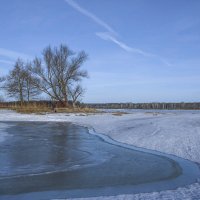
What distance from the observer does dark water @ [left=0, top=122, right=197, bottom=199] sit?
7227 mm

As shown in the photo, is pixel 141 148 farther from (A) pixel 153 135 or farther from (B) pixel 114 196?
(B) pixel 114 196

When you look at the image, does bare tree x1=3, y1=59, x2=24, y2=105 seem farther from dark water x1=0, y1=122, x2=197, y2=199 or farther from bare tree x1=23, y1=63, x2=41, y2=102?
dark water x1=0, y1=122, x2=197, y2=199

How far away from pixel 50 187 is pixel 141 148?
637 centimetres

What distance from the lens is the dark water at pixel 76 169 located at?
7.23 m

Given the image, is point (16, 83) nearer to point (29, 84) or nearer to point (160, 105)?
point (29, 84)

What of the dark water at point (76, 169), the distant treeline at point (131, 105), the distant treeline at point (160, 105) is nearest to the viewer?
the dark water at point (76, 169)

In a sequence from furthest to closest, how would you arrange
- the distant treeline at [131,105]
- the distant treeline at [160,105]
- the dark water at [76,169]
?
the distant treeline at [160,105] < the distant treeline at [131,105] < the dark water at [76,169]

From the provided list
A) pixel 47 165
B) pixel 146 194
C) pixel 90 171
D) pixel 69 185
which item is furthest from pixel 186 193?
pixel 47 165

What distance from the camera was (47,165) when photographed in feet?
31.4

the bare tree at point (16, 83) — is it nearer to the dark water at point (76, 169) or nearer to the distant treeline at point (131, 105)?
the distant treeline at point (131, 105)

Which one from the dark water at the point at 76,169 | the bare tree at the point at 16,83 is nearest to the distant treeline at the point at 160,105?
the bare tree at the point at 16,83

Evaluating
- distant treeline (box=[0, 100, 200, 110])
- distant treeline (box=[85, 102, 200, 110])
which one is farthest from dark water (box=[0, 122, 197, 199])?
distant treeline (box=[85, 102, 200, 110])

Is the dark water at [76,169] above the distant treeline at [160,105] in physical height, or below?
Answer: below

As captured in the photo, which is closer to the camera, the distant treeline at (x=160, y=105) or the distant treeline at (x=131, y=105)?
the distant treeline at (x=131, y=105)
